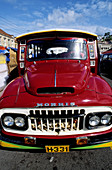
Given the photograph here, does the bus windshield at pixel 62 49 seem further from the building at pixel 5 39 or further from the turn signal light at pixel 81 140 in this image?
the building at pixel 5 39

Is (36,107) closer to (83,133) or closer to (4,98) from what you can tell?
(4,98)

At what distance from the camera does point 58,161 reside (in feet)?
7.43

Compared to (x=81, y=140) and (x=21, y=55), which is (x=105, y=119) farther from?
(x=21, y=55)

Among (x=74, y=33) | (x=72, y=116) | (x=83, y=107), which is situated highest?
(x=74, y=33)

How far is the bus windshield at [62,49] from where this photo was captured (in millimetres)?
2943

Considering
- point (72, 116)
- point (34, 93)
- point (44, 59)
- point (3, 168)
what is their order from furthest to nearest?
point (44, 59)
point (3, 168)
point (34, 93)
point (72, 116)

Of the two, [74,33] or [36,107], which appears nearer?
[36,107]

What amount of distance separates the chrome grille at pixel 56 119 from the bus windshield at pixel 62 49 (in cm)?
153

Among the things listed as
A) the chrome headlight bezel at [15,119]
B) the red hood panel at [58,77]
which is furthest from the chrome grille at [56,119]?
the red hood panel at [58,77]

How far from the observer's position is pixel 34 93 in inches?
76.3

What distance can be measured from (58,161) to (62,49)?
2.26m

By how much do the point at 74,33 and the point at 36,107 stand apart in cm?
205

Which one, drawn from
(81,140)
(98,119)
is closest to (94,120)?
(98,119)

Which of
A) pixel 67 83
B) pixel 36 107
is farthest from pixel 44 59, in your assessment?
pixel 36 107
